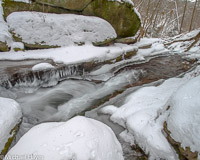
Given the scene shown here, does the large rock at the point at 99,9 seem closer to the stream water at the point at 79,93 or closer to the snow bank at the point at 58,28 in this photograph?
the snow bank at the point at 58,28

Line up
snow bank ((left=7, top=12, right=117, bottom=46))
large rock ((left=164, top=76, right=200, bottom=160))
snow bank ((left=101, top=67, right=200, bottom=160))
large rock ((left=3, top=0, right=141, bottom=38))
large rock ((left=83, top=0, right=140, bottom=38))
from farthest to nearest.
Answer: large rock ((left=83, top=0, right=140, bottom=38)), large rock ((left=3, top=0, right=141, bottom=38)), snow bank ((left=7, top=12, right=117, bottom=46)), snow bank ((left=101, top=67, right=200, bottom=160)), large rock ((left=164, top=76, right=200, bottom=160))

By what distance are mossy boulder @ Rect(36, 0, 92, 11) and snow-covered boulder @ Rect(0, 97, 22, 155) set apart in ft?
18.0

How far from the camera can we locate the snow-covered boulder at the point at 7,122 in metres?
1.93

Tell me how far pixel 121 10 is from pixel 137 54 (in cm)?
274

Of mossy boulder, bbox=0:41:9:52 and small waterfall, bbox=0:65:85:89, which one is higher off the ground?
mossy boulder, bbox=0:41:9:52

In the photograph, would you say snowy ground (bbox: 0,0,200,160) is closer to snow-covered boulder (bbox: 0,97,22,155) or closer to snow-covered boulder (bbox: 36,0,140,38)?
snow-covered boulder (bbox: 0,97,22,155)

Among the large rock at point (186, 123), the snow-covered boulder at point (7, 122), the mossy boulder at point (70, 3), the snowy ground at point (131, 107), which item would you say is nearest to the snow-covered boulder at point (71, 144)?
the snowy ground at point (131, 107)

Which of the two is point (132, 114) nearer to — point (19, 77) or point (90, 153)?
point (90, 153)

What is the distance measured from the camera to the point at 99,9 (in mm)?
6773

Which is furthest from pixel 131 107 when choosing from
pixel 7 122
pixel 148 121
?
pixel 7 122

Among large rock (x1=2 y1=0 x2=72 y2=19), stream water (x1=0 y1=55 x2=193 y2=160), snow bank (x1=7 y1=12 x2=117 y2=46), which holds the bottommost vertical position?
stream water (x1=0 y1=55 x2=193 y2=160)

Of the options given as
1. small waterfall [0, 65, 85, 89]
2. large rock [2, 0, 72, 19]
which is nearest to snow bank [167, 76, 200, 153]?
small waterfall [0, 65, 85, 89]

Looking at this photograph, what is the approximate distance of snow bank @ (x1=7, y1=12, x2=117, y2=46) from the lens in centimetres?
524

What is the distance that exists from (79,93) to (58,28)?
353cm
